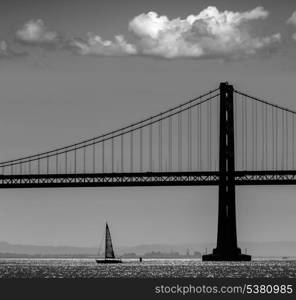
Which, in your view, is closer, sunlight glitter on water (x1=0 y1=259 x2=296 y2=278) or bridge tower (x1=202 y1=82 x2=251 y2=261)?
sunlight glitter on water (x1=0 y1=259 x2=296 y2=278)

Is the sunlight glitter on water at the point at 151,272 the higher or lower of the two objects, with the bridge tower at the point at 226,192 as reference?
lower

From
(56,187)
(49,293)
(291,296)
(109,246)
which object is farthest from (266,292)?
(109,246)

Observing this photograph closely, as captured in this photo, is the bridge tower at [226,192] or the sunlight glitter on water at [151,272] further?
the bridge tower at [226,192]

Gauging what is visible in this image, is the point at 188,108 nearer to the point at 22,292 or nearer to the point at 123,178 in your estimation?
the point at 123,178

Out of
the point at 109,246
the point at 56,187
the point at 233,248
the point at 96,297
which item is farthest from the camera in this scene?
the point at 109,246

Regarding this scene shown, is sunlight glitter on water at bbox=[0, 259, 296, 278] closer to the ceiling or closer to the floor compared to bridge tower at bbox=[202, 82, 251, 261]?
closer to the floor

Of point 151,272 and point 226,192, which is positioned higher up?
point 226,192

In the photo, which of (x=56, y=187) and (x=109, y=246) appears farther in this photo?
(x=109, y=246)

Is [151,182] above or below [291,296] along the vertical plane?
above
